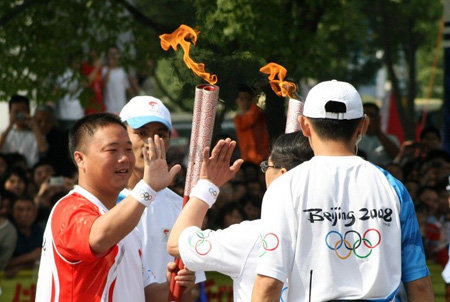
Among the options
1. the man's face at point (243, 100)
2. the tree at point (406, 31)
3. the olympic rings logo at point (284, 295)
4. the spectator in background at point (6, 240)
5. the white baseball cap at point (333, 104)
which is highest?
the tree at point (406, 31)

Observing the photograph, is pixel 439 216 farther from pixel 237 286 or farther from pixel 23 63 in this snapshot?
pixel 237 286

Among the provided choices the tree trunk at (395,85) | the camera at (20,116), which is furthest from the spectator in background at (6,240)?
the tree trunk at (395,85)

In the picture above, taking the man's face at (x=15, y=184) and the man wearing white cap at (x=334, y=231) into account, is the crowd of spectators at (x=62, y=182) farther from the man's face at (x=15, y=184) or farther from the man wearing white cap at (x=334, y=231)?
the man wearing white cap at (x=334, y=231)

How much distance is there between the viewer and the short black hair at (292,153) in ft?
12.0

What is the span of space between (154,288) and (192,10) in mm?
2802

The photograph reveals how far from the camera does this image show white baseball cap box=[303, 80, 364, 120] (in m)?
3.36

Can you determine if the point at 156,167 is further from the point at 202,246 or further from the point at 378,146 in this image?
the point at 378,146

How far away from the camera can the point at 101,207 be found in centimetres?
369

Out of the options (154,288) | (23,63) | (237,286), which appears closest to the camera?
(237,286)

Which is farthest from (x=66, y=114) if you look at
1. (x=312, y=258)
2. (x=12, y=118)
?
(x=312, y=258)

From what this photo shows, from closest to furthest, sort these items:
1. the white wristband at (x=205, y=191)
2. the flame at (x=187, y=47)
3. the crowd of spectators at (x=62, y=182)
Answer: the white wristband at (x=205, y=191)
the flame at (x=187, y=47)
the crowd of spectators at (x=62, y=182)

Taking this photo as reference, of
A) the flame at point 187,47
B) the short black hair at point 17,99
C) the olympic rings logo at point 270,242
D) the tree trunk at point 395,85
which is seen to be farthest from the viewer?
the tree trunk at point 395,85

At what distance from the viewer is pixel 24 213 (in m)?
7.91

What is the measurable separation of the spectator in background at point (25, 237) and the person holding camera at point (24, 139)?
1888 millimetres
